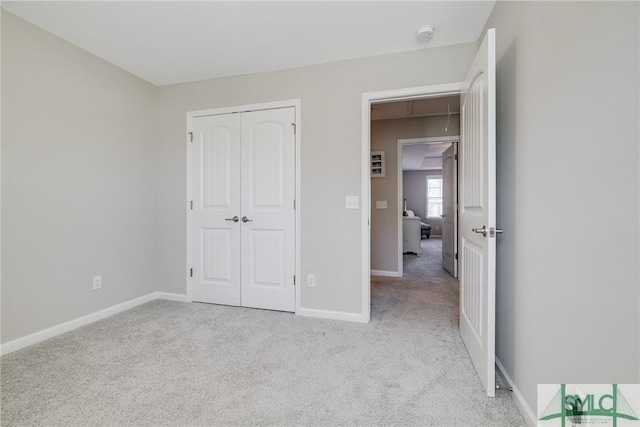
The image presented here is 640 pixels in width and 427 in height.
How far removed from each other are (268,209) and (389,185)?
2.33m

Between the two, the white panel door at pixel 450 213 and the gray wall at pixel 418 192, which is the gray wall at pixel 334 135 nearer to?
the white panel door at pixel 450 213

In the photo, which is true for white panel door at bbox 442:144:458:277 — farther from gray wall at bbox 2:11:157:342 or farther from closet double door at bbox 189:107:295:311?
gray wall at bbox 2:11:157:342

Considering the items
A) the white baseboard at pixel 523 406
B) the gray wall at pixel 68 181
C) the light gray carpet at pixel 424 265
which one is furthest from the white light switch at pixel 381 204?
the gray wall at pixel 68 181

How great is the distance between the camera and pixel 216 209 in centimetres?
302

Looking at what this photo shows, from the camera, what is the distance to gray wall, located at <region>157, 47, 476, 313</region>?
2.44m

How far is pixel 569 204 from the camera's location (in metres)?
1.07

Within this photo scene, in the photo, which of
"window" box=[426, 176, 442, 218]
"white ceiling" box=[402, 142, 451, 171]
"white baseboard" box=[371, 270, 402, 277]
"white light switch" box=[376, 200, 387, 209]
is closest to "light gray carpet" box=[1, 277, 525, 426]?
"white baseboard" box=[371, 270, 402, 277]

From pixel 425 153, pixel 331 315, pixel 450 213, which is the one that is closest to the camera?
pixel 331 315

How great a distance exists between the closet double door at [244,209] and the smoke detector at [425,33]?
1.25m

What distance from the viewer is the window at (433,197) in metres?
10.0

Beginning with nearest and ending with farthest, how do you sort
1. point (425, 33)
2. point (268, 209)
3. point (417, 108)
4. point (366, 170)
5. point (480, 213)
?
point (480, 213) < point (425, 33) < point (366, 170) < point (268, 209) < point (417, 108)

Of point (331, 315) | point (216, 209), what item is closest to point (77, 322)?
point (216, 209)

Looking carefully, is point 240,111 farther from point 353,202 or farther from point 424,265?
point 424,265

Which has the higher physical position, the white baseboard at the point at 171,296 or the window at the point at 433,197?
the window at the point at 433,197
